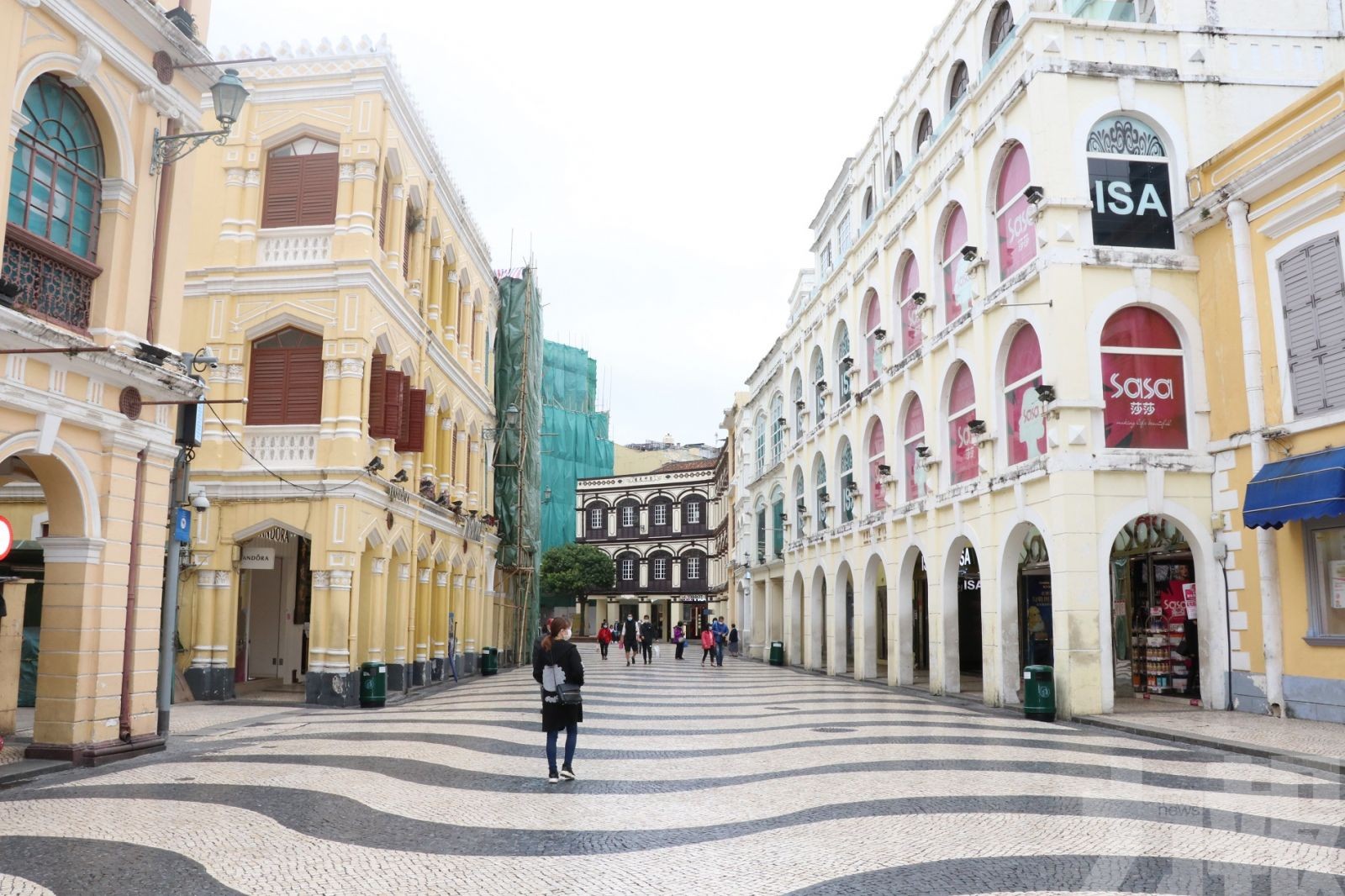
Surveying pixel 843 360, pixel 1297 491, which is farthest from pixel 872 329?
pixel 1297 491

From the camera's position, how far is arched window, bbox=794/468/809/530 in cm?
3372

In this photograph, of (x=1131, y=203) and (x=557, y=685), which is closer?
(x=557, y=685)

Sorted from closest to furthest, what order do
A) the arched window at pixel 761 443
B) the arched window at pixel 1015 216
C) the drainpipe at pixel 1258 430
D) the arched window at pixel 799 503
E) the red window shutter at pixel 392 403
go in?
the drainpipe at pixel 1258 430, the arched window at pixel 1015 216, the red window shutter at pixel 392 403, the arched window at pixel 799 503, the arched window at pixel 761 443

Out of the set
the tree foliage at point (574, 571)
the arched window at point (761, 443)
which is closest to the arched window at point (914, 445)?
the arched window at point (761, 443)

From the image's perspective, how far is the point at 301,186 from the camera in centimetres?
2019

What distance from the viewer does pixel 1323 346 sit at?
46.0 ft

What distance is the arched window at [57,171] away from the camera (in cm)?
1038

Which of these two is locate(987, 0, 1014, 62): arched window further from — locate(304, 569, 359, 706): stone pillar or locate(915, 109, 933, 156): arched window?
locate(304, 569, 359, 706): stone pillar

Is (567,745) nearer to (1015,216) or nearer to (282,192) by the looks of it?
(1015,216)

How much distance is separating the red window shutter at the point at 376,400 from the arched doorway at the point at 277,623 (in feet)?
16.4

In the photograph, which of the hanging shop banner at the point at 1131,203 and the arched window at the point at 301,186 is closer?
the hanging shop banner at the point at 1131,203

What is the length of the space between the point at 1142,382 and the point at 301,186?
629 inches

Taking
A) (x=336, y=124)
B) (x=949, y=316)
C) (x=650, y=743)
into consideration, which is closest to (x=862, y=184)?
(x=949, y=316)

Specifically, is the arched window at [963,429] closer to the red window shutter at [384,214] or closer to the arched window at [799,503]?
the red window shutter at [384,214]
